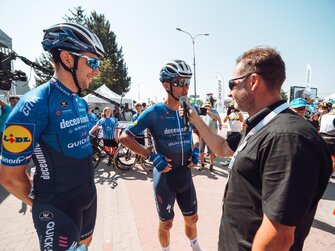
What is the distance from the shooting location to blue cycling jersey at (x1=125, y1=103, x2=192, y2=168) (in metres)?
2.52

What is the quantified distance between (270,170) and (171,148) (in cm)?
163

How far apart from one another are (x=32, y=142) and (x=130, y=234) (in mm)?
2551

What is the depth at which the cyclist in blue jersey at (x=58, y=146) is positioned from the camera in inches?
54.7

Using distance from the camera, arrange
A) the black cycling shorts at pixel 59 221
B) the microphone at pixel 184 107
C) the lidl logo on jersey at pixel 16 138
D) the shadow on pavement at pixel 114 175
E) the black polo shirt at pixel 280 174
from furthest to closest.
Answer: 1. the shadow on pavement at pixel 114 175
2. the microphone at pixel 184 107
3. the black cycling shorts at pixel 59 221
4. the lidl logo on jersey at pixel 16 138
5. the black polo shirt at pixel 280 174

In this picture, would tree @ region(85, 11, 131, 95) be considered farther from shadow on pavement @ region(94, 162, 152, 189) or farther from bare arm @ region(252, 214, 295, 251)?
bare arm @ region(252, 214, 295, 251)

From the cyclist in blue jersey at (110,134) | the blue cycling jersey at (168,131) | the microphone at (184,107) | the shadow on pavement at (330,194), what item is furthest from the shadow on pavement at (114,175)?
the shadow on pavement at (330,194)

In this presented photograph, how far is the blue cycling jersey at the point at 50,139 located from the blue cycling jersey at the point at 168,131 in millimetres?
936

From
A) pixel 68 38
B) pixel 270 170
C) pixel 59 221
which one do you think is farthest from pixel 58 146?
pixel 270 170

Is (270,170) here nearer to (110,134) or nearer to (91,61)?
(91,61)

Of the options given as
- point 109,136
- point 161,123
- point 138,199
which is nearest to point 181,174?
point 161,123

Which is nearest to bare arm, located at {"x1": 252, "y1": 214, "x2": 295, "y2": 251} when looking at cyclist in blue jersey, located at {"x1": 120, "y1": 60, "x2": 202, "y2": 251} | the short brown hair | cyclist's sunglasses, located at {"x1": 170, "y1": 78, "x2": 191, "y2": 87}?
the short brown hair

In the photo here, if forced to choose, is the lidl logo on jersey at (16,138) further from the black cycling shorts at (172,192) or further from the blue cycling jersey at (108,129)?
the blue cycling jersey at (108,129)

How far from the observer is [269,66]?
1.23 meters

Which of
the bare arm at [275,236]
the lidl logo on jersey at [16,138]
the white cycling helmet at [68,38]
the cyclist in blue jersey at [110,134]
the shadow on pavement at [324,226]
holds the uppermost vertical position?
the white cycling helmet at [68,38]
